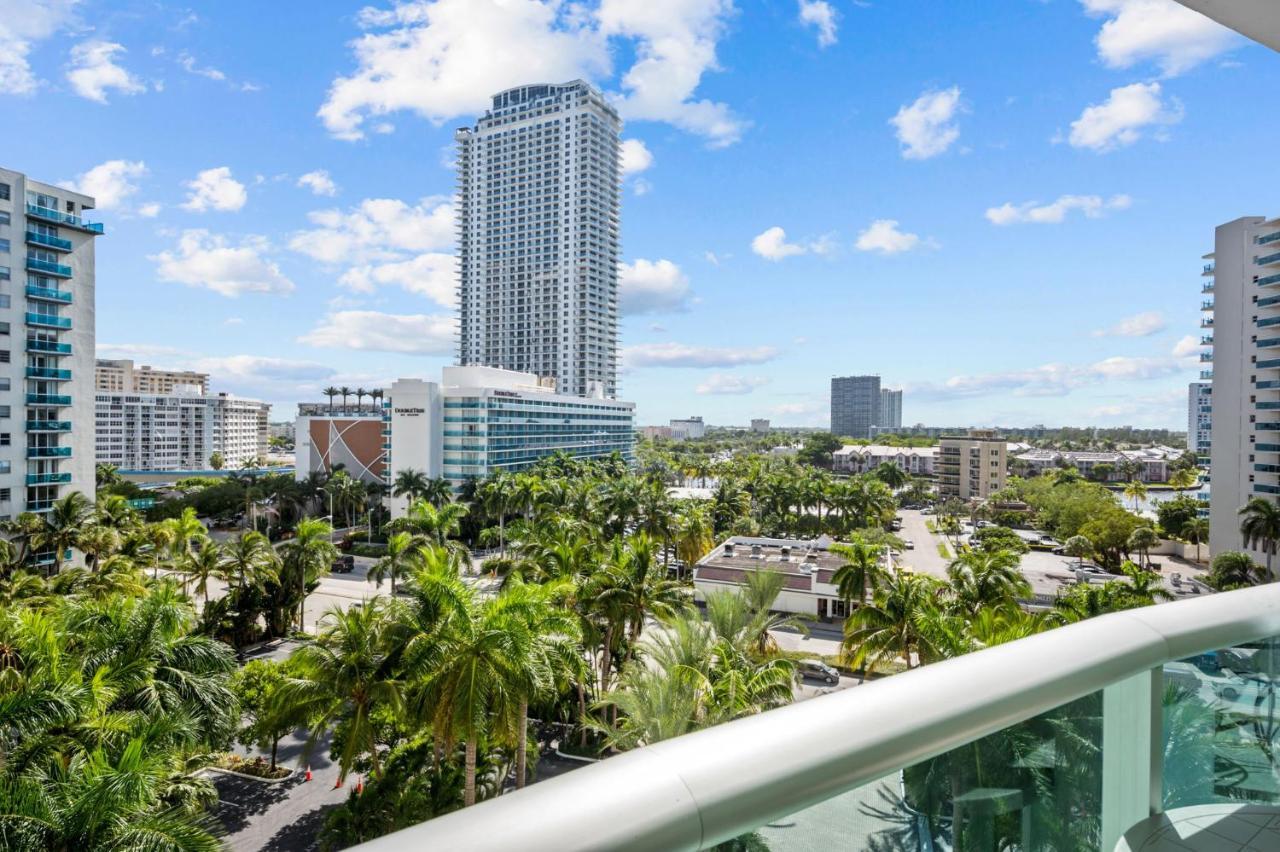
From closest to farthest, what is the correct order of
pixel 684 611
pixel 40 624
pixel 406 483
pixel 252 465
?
pixel 40 624, pixel 684 611, pixel 406 483, pixel 252 465

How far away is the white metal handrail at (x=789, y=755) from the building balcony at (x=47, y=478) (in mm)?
35740

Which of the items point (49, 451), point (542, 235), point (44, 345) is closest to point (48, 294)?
point (44, 345)

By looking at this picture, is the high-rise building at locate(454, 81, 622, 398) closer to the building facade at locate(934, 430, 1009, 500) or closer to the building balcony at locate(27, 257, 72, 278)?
the building facade at locate(934, 430, 1009, 500)

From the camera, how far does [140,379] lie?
112 meters

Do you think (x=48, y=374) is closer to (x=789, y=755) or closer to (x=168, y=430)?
(x=789, y=755)

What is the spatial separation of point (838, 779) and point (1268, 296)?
46.1m

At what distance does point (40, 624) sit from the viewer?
10.2 meters

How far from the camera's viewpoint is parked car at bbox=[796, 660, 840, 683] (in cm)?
1875

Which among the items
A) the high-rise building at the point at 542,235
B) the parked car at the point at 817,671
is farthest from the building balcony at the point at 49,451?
the high-rise building at the point at 542,235

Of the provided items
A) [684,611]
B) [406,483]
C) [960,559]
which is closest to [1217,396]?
[960,559]

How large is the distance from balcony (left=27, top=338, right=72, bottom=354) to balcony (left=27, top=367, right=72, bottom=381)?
2.42ft

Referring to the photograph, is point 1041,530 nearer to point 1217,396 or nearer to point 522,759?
point 1217,396

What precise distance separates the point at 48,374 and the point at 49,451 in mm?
3150

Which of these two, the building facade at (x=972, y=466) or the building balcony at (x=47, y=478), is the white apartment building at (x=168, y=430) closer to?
the building balcony at (x=47, y=478)
